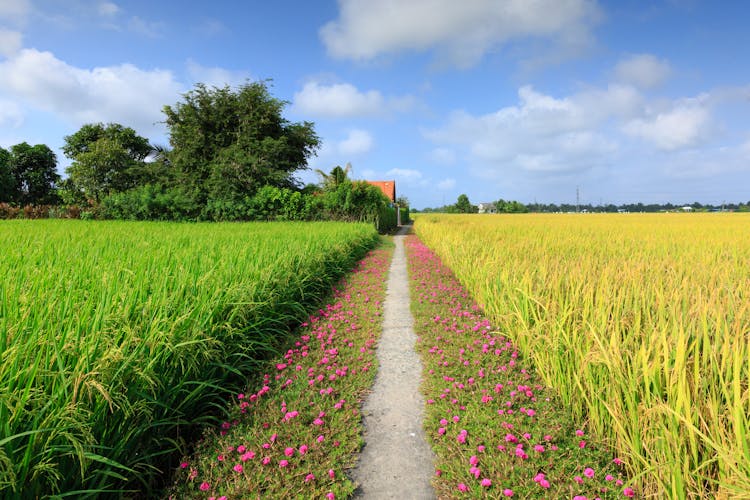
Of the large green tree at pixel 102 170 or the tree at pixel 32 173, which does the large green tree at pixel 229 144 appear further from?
the tree at pixel 32 173

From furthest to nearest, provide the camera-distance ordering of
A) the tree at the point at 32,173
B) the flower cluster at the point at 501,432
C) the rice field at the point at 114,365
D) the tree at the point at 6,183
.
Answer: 1. the tree at the point at 32,173
2. the tree at the point at 6,183
3. the flower cluster at the point at 501,432
4. the rice field at the point at 114,365

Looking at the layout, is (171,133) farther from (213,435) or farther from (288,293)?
(213,435)

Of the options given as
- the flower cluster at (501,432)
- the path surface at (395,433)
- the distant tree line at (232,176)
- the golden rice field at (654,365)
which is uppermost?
the distant tree line at (232,176)

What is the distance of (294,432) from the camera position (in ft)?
8.47

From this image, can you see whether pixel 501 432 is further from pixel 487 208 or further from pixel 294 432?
pixel 487 208

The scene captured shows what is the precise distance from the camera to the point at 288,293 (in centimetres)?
503

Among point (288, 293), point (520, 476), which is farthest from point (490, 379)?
point (288, 293)

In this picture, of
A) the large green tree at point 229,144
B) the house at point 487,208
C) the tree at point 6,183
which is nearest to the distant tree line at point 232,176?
the large green tree at point 229,144

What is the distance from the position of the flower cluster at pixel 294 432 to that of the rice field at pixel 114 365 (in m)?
0.21

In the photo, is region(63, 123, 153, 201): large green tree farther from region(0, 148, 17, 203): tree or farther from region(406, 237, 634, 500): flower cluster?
region(406, 237, 634, 500): flower cluster

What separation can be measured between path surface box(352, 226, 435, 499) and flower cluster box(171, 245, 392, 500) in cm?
11

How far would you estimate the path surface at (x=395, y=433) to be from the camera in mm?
2137

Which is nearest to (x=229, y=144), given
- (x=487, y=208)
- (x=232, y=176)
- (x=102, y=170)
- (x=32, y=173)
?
(x=232, y=176)

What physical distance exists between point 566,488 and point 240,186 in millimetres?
23483
